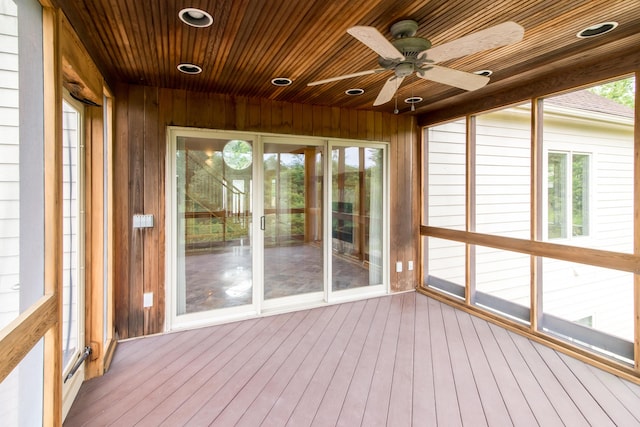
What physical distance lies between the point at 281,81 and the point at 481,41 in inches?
76.8

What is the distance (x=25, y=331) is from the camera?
1.23 metres

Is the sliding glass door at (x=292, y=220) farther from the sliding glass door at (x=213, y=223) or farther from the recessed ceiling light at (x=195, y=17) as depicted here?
the recessed ceiling light at (x=195, y=17)

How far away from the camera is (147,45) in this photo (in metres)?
2.39

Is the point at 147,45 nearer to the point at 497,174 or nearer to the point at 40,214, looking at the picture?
the point at 40,214

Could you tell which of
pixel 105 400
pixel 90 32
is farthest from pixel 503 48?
pixel 105 400

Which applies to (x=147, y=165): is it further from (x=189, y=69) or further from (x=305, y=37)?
(x=305, y=37)

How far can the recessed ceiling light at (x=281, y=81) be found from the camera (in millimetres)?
3119

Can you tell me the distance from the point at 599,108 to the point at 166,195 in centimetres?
487

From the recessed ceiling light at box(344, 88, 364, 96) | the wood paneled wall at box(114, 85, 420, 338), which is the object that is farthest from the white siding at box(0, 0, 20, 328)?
the recessed ceiling light at box(344, 88, 364, 96)

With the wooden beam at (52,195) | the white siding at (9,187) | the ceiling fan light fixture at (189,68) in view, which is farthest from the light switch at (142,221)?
the white siding at (9,187)

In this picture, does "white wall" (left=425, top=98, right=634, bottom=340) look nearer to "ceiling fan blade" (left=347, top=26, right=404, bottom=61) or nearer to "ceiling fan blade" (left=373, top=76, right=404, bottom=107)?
"ceiling fan blade" (left=373, top=76, right=404, bottom=107)

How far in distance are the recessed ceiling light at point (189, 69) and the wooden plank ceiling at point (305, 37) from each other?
0.07 m

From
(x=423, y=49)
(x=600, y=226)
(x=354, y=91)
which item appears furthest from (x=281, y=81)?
(x=600, y=226)

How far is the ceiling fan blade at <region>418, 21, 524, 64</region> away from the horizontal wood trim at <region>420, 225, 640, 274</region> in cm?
205
